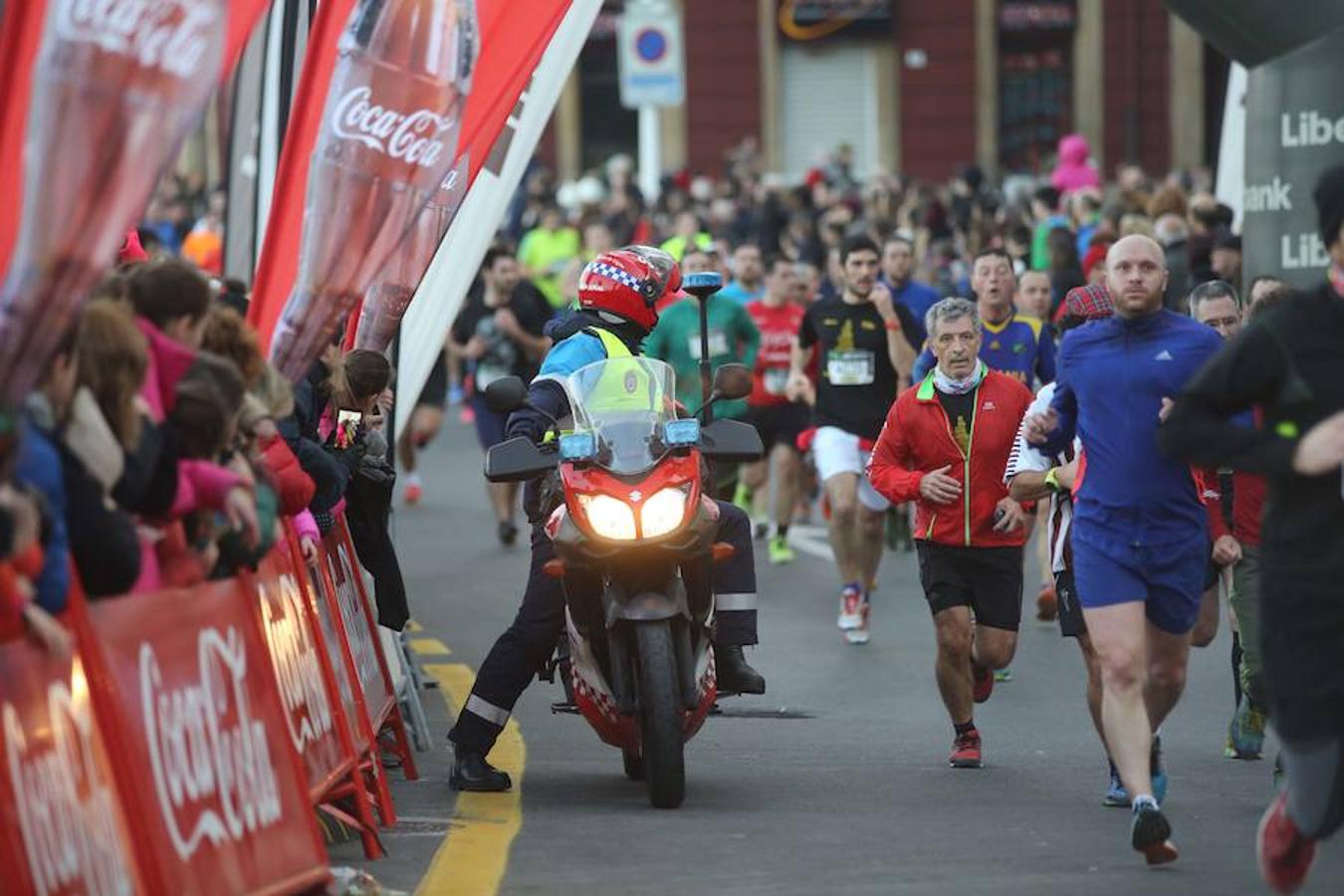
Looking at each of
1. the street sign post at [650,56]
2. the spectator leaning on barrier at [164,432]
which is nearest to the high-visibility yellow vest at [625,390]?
the spectator leaning on barrier at [164,432]

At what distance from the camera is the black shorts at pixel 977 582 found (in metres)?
11.1

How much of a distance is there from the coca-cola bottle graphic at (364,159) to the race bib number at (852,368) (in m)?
6.86

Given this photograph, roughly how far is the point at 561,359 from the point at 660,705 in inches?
56.6

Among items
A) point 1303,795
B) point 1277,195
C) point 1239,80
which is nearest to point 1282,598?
point 1303,795

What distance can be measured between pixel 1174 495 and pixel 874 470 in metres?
2.47

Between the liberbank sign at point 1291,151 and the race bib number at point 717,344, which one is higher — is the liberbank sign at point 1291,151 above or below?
above

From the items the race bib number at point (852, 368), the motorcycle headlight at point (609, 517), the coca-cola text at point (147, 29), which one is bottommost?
the race bib number at point (852, 368)

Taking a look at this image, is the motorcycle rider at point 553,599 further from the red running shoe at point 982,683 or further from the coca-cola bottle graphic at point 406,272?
the red running shoe at point 982,683

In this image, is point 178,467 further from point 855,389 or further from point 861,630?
point 855,389

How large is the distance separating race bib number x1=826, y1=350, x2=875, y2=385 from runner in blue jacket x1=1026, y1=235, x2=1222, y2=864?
22.1 ft

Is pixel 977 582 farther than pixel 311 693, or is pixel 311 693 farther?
pixel 977 582

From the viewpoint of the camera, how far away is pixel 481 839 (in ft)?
29.9

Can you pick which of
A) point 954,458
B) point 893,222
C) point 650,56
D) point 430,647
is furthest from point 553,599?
point 650,56

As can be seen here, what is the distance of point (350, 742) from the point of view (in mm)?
9109
